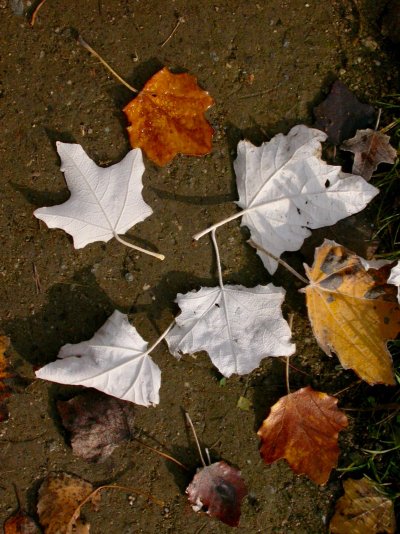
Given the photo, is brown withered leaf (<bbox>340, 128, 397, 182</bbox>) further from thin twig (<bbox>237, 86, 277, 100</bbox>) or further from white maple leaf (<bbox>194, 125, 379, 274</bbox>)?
thin twig (<bbox>237, 86, 277, 100</bbox>)

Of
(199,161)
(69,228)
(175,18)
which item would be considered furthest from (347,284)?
(175,18)

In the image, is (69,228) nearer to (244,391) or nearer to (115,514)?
(244,391)

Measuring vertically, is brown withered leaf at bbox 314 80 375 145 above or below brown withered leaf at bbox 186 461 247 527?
above

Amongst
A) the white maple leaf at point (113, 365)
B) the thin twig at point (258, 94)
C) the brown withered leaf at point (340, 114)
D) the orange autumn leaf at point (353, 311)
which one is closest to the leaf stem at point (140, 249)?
the white maple leaf at point (113, 365)

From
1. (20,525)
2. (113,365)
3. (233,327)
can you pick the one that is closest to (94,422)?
(113,365)

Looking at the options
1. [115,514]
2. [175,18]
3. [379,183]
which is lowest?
[115,514]

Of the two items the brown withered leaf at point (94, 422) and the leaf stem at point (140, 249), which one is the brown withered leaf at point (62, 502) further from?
the leaf stem at point (140, 249)

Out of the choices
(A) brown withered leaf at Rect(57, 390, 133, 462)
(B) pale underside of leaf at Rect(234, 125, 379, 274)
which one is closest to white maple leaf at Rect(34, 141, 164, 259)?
(B) pale underside of leaf at Rect(234, 125, 379, 274)
